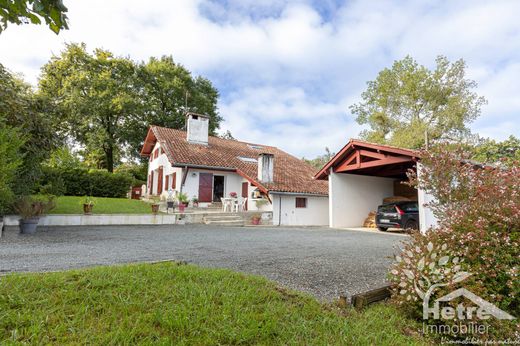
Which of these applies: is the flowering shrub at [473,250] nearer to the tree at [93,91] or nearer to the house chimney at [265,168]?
the house chimney at [265,168]

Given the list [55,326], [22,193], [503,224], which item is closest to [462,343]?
[503,224]

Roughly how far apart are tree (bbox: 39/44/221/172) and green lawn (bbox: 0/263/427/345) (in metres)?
22.9

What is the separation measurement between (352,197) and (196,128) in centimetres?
1141

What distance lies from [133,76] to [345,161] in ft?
72.2

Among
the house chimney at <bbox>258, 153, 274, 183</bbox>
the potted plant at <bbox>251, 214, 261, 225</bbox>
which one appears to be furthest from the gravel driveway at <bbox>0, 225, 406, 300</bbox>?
the house chimney at <bbox>258, 153, 274, 183</bbox>

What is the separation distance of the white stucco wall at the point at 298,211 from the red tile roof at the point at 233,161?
0.51 metres

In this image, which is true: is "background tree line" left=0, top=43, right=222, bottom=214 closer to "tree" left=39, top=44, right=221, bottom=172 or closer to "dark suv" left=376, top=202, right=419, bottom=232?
"tree" left=39, top=44, right=221, bottom=172

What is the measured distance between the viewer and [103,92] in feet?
75.6

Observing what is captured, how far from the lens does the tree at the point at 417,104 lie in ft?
77.5

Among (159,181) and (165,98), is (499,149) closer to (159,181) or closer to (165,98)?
(159,181)

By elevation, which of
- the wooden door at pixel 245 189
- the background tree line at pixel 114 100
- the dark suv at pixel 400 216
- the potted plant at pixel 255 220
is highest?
the background tree line at pixel 114 100

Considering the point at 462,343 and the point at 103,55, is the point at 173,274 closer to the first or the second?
the point at 462,343

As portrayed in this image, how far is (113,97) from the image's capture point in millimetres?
23719

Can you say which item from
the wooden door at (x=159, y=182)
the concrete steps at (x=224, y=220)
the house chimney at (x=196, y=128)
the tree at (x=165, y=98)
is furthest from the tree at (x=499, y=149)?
the tree at (x=165, y=98)
